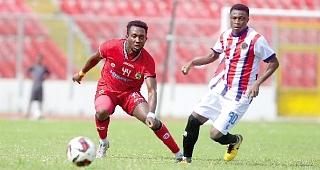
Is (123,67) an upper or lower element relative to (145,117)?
upper

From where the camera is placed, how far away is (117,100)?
10609 millimetres

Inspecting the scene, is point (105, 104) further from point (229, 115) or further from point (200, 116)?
point (229, 115)

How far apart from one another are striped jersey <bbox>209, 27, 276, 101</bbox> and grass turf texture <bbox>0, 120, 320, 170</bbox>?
982 millimetres

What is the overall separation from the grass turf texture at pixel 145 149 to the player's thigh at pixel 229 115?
1.57 ft

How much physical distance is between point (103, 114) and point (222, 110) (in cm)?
155

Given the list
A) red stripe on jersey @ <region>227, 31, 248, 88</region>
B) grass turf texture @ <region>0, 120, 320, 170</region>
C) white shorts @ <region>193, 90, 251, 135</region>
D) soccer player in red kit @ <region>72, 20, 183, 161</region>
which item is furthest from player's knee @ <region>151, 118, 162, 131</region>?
red stripe on jersey @ <region>227, 31, 248, 88</region>

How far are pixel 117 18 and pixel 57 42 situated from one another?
2.10 meters

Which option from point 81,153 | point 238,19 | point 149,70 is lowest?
point 81,153

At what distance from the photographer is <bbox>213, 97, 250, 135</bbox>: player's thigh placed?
1024cm

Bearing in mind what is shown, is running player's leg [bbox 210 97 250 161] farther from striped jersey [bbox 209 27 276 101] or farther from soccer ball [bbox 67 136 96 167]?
soccer ball [bbox 67 136 96 167]

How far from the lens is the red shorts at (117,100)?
10438 millimetres

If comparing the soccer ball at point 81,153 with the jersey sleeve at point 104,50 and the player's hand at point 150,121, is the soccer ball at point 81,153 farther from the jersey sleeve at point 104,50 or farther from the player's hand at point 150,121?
the jersey sleeve at point 104,50

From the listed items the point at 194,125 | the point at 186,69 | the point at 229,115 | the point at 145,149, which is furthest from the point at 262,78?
the point at 145,149

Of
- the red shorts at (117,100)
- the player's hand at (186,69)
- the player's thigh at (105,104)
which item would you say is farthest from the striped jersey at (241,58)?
the player's thigh at (105,104)
